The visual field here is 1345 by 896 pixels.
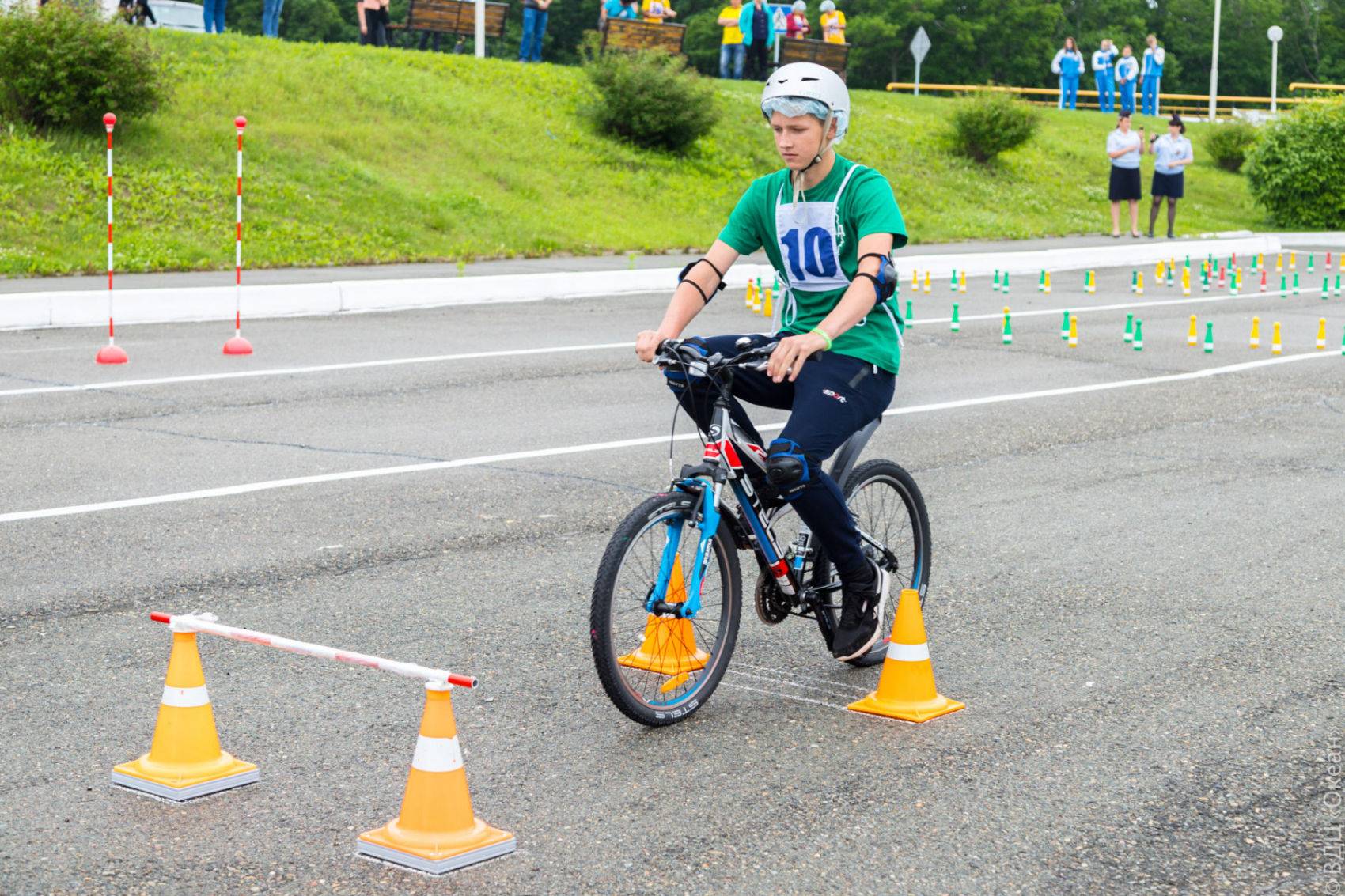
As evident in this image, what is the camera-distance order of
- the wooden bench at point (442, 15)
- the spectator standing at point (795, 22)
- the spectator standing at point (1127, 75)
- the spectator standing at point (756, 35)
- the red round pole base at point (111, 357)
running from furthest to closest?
the spectator standing at point (1127, 75)
the spectator standing at point (795, 22)
the spectator standing at point (756, 35)
the wooden bench at point (442, 15)
the red round pole base at point (111, 357)

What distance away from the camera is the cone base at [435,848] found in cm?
396

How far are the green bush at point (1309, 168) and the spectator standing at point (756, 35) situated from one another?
35.0ft

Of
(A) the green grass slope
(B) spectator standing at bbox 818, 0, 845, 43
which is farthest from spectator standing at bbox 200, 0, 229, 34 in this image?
(B) spectator standing at bbox 818, 0, 845, 43

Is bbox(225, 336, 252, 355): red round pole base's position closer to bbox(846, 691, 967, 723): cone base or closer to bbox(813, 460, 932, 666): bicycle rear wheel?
bbox(813, 460, 932, 666): bicycle rear wheel

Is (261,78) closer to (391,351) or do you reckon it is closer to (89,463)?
(391,351)

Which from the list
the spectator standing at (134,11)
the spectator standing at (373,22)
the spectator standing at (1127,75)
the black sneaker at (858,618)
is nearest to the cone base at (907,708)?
the black sneaker at (858,618)

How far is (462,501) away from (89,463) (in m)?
2.22

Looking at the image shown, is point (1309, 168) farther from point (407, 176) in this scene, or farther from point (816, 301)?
point (816, 301)

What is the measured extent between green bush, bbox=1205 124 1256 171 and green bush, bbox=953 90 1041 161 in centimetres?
874

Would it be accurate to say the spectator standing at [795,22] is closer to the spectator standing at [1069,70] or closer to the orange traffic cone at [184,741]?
the spectator standing at [1069,70]

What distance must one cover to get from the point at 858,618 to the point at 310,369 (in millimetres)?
8235

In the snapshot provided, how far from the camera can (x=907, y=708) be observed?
17.0ft

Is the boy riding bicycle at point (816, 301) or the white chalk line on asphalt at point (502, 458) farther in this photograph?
the white chalk line on asphalt at point (502, 458)

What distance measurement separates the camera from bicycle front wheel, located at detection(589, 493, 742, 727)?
476cm
